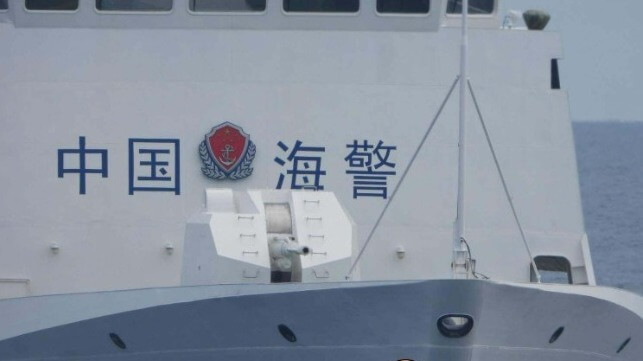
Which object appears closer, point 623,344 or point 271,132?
point 623,344

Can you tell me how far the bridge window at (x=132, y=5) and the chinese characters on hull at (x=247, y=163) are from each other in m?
1.26

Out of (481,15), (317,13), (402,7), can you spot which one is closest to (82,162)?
(317,13)

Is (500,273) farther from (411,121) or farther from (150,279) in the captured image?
(150,279)

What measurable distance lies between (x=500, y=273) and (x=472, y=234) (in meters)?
0.43

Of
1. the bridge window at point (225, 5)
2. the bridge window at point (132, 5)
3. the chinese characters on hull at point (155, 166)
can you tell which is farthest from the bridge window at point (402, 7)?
the chinese characters on hull at point (155, 166)

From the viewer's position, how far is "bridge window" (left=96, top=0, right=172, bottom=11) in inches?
598

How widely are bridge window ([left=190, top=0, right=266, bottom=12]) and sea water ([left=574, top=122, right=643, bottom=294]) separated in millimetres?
17709

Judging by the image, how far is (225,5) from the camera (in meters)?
15.1

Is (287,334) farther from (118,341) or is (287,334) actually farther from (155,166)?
(155,166)

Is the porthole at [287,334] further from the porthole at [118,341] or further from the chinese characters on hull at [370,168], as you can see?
the chinese characters on hull at [370,168]

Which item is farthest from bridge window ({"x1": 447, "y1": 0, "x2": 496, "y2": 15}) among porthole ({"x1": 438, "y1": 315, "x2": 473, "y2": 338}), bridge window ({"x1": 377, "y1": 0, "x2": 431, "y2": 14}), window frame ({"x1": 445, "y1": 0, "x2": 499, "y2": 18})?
porthole ({"x1": 438, "y1": 315, "x2": 473, "y2": 338})

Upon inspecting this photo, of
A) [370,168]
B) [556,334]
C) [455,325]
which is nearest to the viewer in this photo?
[455,325]

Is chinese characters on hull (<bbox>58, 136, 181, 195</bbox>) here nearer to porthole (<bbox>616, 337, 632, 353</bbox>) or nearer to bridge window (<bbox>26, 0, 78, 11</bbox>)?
bridge window (<bbox>26, 0, 78, 11</bbox>)

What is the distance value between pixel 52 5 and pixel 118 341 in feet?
12.6
